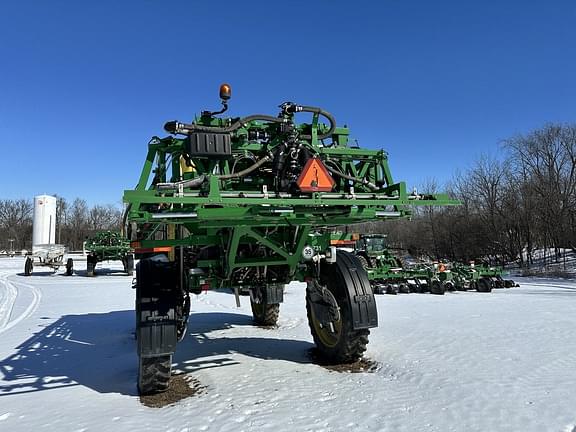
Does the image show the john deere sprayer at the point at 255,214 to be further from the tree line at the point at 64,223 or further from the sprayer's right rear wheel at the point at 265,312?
the tree line at the point at 64,223

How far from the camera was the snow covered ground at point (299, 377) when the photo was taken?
3857mm

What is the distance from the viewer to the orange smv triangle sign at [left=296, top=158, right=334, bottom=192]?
395 cm

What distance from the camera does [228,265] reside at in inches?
202

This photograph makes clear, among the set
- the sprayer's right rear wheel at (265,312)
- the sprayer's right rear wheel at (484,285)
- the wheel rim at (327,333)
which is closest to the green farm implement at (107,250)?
the sprayer's right rear wheel at (265,312)

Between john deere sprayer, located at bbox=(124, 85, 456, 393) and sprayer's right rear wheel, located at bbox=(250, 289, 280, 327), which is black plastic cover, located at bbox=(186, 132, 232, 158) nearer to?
john deere sprayer, located at bbox=(124, 85, 456, 393)

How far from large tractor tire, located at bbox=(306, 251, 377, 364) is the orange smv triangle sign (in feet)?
6.31

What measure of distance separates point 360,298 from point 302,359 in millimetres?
1267

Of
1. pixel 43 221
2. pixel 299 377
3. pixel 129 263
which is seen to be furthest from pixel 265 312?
pixel 43 221

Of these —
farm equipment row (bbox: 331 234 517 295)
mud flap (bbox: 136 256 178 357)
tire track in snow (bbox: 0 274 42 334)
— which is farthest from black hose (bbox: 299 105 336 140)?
farm equipment row (bbox: 331 234 517 295)

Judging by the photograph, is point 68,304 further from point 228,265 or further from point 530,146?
point 530,146

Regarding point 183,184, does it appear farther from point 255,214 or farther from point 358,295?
point 358,295

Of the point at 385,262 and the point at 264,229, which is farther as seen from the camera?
the point at 385,262

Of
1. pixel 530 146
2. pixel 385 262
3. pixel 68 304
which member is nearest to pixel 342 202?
pixel 68 304

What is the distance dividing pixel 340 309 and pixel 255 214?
7.50ft
